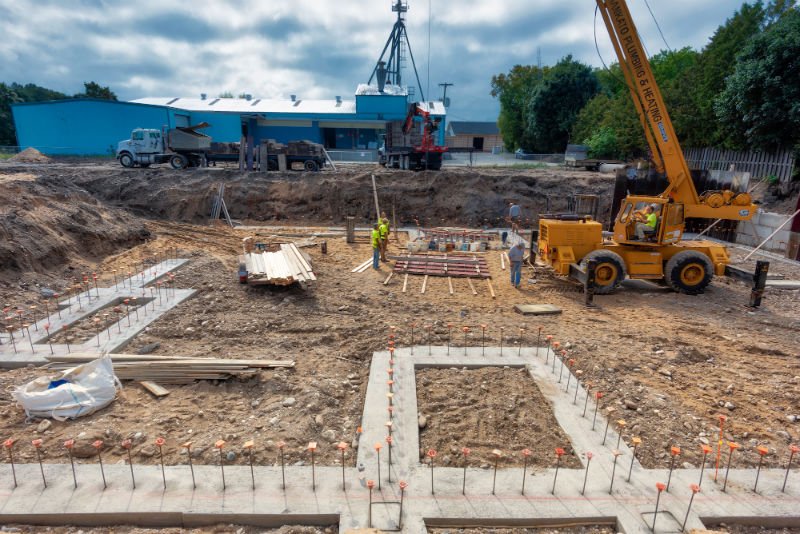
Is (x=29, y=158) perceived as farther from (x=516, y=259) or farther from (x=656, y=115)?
(x=656, y=115)

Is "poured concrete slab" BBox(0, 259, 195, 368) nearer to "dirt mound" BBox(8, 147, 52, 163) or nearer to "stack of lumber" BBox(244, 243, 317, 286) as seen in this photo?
"stack of lumber" BBox(244, 243, 317, 286)

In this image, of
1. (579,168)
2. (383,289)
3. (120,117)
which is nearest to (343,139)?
(120,117)

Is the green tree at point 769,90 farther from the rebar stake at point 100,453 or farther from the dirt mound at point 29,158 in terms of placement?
the dirt mound at point 29,158

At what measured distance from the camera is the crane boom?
33.4 ft

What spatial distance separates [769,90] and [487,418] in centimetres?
1987

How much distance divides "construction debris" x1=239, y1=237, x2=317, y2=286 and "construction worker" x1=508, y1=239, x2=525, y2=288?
452 centimetres

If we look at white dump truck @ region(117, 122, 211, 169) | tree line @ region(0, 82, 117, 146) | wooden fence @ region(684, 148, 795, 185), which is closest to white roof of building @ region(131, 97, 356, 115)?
tree line @ region(0, 82, 117, 146)

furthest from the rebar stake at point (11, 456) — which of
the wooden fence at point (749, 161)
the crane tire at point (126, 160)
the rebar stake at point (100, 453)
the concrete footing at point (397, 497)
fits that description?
the wooden fence at point (749, 161)

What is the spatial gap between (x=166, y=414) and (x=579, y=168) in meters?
27.2

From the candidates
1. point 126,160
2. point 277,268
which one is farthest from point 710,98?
point 126,160

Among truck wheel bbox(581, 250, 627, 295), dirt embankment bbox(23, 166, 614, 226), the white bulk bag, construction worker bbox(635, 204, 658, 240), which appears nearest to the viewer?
the white bulk bag

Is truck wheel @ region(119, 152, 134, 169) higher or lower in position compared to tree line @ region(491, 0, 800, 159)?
lower

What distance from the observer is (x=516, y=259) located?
1027cm

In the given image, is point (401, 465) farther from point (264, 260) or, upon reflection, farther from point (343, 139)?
point (343, 139)
